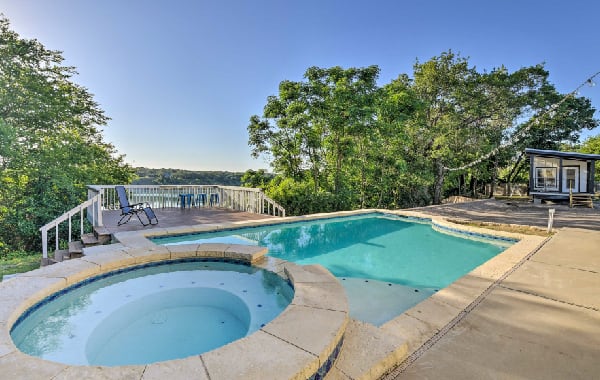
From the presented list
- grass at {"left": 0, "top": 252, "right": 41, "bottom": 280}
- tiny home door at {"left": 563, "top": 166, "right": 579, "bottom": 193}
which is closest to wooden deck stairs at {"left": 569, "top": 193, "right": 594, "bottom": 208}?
tiny home door at {"left": 563, "top": 166, "right": 579, "bottom": 193}

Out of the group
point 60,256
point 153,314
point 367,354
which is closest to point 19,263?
point 60,256

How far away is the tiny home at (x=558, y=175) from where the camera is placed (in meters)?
14.3

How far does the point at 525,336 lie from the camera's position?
2.20m

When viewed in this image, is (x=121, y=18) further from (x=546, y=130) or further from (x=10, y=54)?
(x=546, y=130)

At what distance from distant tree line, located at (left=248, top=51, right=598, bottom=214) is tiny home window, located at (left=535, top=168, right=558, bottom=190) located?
2719 millimetres

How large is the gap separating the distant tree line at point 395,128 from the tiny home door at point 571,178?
3.15 meters

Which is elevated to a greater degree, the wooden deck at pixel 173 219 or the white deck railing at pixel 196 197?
the white deck railing at pixel 196 197

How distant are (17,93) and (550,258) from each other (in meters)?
15.5

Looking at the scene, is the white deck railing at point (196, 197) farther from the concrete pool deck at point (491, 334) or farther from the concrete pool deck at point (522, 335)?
the concrete pool deck at point (522, 335)

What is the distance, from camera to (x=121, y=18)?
8188mm

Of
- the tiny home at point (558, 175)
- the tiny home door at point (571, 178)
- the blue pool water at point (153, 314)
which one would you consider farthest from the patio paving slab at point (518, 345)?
the tiny home door at point (571, 178)

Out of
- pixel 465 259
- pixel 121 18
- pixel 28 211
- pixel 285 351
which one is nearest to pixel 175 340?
pixel 285 351

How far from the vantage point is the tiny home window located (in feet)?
49.1

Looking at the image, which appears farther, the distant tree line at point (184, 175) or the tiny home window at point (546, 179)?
the distant tree line at point (184, 175)
